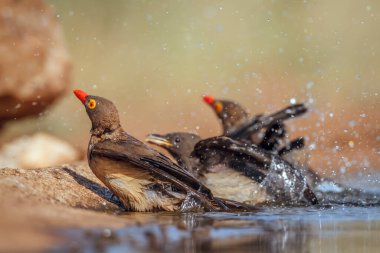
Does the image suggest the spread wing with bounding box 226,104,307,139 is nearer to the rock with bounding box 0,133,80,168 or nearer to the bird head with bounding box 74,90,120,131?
the bird head with bounding box 74,90,120,131

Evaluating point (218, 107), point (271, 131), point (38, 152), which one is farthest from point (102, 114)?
point (38, 152)

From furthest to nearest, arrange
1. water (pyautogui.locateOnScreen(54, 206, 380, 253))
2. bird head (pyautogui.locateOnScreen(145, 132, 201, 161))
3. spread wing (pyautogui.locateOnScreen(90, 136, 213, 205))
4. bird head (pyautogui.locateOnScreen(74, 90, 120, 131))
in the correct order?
bird head (pyautogui.locateOnScreen(145, 132, 201, 161))
bird head (pyautogui.locateOnScreen(74, 90, 120, 131))
spread wing (pyautogui.locateOnScreen(90, 136, 213, 205))
water (pyautogui.locateOnScreen(54, 206, 380, 253))

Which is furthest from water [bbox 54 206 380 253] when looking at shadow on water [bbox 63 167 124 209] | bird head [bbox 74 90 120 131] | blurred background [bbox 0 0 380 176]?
blurred background [bbox 0 0 380 176]

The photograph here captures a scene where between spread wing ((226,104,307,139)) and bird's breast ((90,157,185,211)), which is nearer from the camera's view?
bird's breast ((90,157,185,211))

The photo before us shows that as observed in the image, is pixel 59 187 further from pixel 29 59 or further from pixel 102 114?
pixel 29 59

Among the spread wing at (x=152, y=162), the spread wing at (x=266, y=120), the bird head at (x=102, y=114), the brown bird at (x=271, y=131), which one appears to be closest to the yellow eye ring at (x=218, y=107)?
the brown bird at (x=271, y=131)

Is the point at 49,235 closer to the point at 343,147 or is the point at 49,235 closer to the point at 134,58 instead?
the point at 343,147

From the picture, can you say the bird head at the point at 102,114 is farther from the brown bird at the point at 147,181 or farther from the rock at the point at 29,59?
the rock at the point at 29,59
